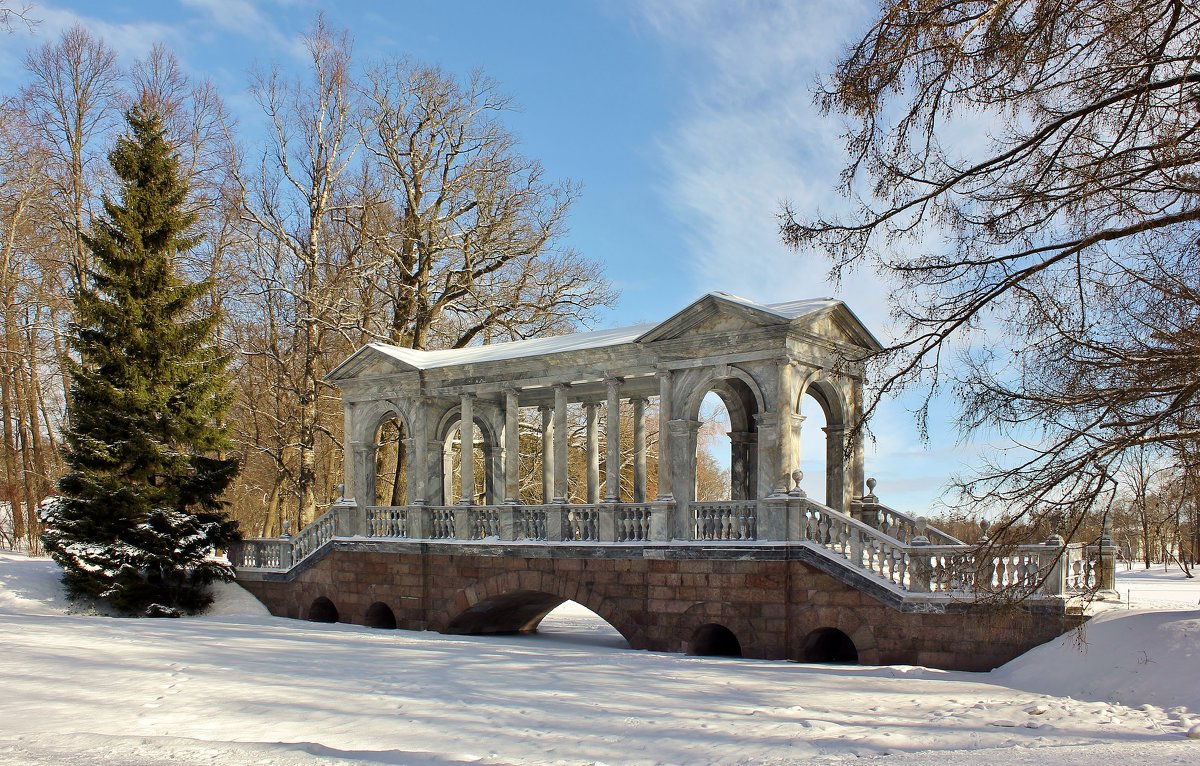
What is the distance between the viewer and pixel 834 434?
59.5 ft

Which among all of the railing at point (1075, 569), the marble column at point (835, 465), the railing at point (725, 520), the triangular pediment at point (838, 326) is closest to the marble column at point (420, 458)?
the railing at point (725, 520)

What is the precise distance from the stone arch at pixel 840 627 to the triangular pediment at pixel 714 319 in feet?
13.9

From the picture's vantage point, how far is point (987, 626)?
44.1ft

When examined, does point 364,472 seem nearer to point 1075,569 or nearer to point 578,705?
point 578,705

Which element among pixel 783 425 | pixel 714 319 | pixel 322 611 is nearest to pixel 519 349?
pixel 714 319

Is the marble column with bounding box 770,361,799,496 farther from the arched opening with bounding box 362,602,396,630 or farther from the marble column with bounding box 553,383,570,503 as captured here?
the arched opening with bounding box 362,602,396,630

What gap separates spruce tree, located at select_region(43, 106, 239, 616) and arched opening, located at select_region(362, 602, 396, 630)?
3574 mm

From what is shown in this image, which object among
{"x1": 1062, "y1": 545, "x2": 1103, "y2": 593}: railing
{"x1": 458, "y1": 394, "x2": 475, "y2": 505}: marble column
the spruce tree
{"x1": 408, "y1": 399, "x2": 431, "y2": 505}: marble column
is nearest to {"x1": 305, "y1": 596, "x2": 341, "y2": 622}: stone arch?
the spruce tree

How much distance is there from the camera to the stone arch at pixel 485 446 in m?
22.3

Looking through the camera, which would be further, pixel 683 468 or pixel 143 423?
pixel 143 423

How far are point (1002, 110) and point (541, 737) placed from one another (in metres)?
7.07

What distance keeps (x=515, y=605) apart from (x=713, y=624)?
5.61 m

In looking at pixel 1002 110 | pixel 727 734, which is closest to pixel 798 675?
pixel 727 734

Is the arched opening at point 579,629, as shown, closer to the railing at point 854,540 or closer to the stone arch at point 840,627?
the stone arch at point 840,627
